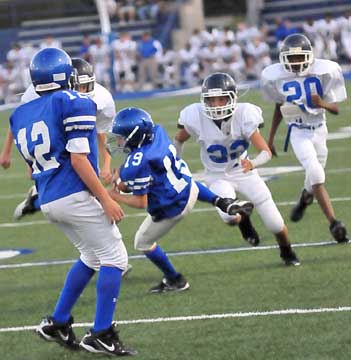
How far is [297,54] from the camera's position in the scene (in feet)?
25.6

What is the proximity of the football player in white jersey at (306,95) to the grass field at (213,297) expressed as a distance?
2.11ft

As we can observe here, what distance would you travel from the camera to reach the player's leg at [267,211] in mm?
6922

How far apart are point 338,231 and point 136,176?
229 cm

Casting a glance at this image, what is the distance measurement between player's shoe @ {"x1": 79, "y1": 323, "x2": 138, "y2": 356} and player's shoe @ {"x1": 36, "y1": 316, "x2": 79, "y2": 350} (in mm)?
186

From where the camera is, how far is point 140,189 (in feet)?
→ 18.5

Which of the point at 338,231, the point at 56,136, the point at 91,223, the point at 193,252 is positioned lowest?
the point at 193,252

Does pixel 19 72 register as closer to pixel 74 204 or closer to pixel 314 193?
pixel 314 193

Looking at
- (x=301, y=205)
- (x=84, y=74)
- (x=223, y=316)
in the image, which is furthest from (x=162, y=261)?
(x=301, y=205)

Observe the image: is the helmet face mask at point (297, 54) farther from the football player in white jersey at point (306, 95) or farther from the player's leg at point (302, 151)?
the player's leg at point (302, 151)

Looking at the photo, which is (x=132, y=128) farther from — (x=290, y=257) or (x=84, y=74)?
(x=290, y=257)

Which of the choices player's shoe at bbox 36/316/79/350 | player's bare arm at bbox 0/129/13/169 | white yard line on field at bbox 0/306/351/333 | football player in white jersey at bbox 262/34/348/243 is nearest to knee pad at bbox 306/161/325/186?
football player in white jersey at bbox 262/34/348/243

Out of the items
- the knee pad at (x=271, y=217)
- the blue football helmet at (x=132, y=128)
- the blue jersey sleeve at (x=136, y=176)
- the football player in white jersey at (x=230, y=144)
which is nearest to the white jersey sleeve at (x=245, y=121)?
the football player in white jersey at (x=230, y=144)

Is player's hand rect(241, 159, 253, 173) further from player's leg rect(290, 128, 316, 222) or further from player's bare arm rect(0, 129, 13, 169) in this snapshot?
player's bare arm rect(0, 129, 13, 169)

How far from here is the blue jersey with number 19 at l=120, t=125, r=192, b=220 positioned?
18.6 ft
